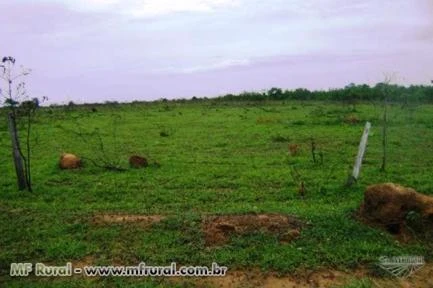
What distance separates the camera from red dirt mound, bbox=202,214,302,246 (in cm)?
687

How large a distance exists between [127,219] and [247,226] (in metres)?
1.93

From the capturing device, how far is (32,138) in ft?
60.5

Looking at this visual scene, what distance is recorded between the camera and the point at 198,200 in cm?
900

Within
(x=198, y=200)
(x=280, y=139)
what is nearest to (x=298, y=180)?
(x=198, y=200)

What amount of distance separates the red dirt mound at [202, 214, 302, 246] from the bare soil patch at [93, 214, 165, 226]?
833mm

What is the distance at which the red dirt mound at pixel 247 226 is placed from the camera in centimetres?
687

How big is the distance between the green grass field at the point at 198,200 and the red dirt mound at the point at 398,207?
0.81ft

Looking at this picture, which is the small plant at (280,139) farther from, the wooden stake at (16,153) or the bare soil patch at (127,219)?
the bare soil patch at (127,219)

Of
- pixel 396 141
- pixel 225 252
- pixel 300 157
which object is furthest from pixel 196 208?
pixel 396 141

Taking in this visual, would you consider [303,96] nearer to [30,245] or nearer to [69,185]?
[69,185]

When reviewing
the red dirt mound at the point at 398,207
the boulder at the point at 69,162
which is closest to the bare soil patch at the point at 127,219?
the red dirt mound at the point at 398,207

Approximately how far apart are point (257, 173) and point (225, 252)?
4.85m

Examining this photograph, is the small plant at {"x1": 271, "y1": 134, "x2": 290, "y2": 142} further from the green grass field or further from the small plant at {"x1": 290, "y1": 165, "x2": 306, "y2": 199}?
the small plant at {"x1": 290, "y1": 165, "x2": 306, "y2": 199}

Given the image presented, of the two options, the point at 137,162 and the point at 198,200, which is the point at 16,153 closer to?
the point at 137,162
